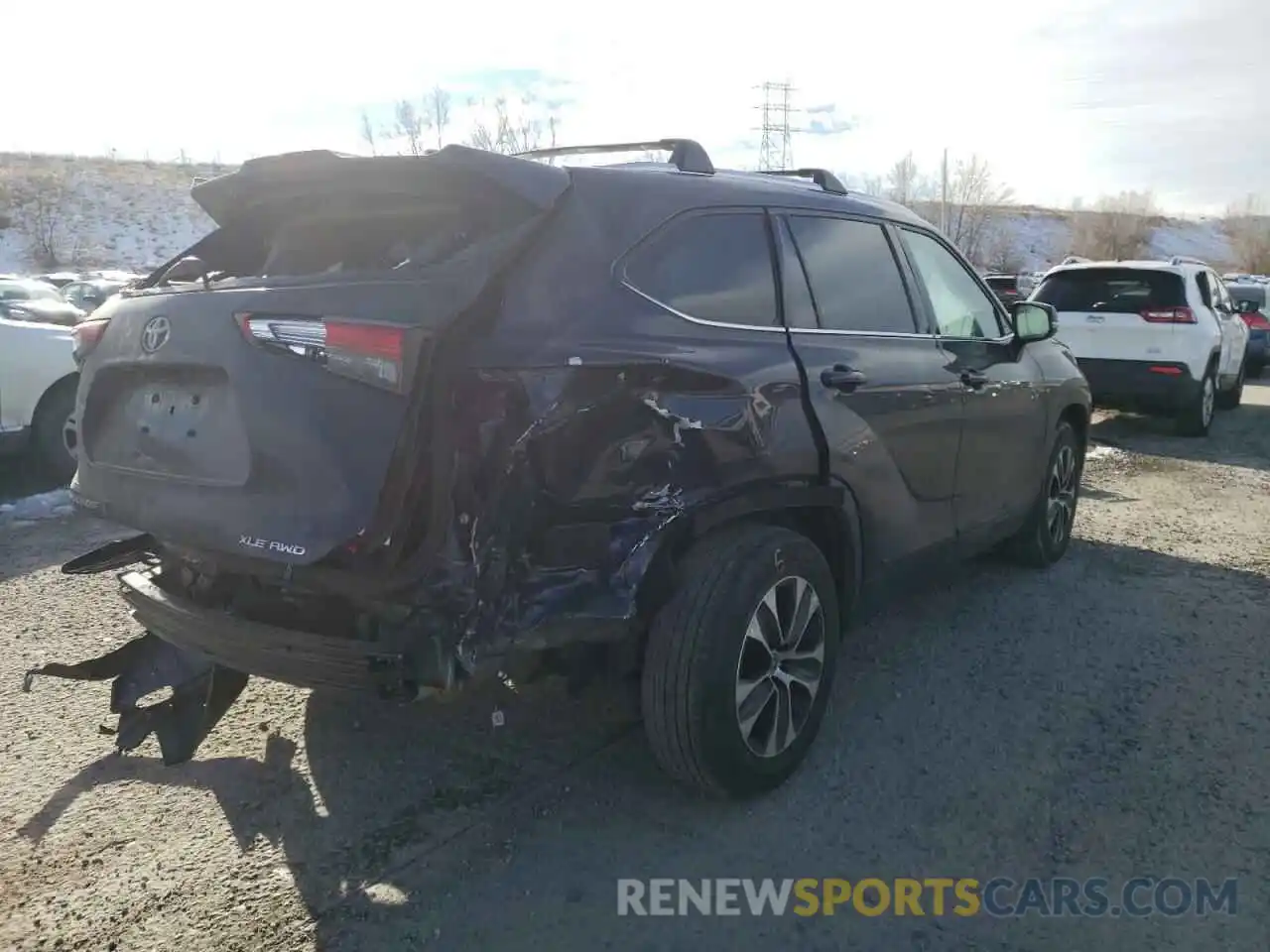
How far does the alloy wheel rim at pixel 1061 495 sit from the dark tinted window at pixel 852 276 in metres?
1.90

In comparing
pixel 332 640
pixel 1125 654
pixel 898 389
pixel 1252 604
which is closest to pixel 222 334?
pixel 332 640

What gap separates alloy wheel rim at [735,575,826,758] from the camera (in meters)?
3.08

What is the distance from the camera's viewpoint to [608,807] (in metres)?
3.18

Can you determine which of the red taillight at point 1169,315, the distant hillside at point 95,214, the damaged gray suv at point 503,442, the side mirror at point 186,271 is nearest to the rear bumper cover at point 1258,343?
the red taillight at point 1169,315

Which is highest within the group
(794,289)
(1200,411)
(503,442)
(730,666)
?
(794,289)

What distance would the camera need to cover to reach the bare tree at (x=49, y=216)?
151 ft

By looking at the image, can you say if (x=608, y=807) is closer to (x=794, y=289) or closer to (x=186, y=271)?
(x=794, y=289)

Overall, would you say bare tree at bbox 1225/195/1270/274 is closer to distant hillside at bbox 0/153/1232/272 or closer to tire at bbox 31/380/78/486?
distant hillside at bbox 0/153/1232/272

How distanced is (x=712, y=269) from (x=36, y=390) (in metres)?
5.95

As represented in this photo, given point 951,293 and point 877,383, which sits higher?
point 951,293

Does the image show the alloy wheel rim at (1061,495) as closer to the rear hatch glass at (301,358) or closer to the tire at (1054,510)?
the tire at (1054,510)

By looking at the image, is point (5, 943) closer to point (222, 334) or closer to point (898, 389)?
point (222, 334)

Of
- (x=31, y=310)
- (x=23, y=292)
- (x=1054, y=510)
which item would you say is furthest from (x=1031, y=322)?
(x=23, y=292)

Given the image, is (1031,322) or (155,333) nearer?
(155,333)
